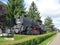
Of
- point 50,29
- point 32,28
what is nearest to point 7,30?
point 32,28

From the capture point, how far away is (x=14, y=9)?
78000mm

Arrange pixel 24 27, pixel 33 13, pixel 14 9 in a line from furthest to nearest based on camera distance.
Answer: pixel 33 13 → pixel 14 9 → pixel 24 27

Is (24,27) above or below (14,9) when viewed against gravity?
below

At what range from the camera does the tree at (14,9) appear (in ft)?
250

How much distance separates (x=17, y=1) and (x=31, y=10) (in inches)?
1449

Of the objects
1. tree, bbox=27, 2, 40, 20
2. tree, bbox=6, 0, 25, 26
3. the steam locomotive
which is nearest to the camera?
the steam locomotive

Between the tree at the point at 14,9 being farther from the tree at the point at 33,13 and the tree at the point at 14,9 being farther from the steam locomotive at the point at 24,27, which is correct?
the tree at the point at 33,13

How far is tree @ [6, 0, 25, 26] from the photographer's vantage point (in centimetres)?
7606

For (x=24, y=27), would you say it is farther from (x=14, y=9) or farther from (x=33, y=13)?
(x=33, y=13)

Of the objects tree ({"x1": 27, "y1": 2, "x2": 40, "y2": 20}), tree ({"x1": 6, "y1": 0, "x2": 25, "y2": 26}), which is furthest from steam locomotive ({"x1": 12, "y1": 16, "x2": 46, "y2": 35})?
tree ({"x1": 27, "y1": 2, "x2": 40, "y2": 20})

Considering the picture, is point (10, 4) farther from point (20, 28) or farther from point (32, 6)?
point (32, 6)

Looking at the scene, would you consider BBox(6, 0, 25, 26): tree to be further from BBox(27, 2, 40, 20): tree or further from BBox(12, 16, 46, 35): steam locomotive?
BBox(27, 2, 40, 20): tree

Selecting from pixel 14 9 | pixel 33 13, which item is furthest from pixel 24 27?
pixel 33 13

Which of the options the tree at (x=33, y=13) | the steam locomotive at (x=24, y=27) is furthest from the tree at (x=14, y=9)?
the tree at (x=33, y=13)
